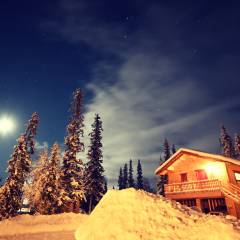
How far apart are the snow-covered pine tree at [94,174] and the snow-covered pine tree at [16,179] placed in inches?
459

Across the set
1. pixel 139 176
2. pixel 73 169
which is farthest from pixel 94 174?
pixel 139 176

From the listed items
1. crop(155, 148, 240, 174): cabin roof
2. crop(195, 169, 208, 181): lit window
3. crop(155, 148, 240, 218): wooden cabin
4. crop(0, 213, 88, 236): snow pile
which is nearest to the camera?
crop(0, 213, 88, 236): snow pile

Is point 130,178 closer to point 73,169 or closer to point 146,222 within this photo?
point 73,169

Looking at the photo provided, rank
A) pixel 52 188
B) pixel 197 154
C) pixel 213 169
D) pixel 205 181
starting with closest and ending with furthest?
pixel 205 181 < pixel 213 169 < pixel 197 154 < pixel 52 188

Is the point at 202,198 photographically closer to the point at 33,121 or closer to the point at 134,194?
the point at 134,194

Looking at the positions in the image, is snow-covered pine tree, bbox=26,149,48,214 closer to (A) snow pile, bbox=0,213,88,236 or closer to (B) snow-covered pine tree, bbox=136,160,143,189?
(A) snow pile, bbox=0,213,88,236

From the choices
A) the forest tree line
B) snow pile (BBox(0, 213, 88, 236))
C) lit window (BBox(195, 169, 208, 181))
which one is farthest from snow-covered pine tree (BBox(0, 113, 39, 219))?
lit window (BBox(195, 169, 208, 181))

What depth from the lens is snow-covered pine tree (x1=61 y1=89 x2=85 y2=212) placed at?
29936 millimetres

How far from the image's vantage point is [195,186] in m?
25.3

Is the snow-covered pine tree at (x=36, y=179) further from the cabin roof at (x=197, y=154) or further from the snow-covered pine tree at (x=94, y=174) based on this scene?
the cabin roof at (x=197, y=154)

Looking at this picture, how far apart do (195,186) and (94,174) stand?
19.2 meters

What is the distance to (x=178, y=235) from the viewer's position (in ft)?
18.3

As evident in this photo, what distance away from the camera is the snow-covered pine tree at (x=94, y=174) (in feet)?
127

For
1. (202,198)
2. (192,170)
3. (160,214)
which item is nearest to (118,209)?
(160,214)
